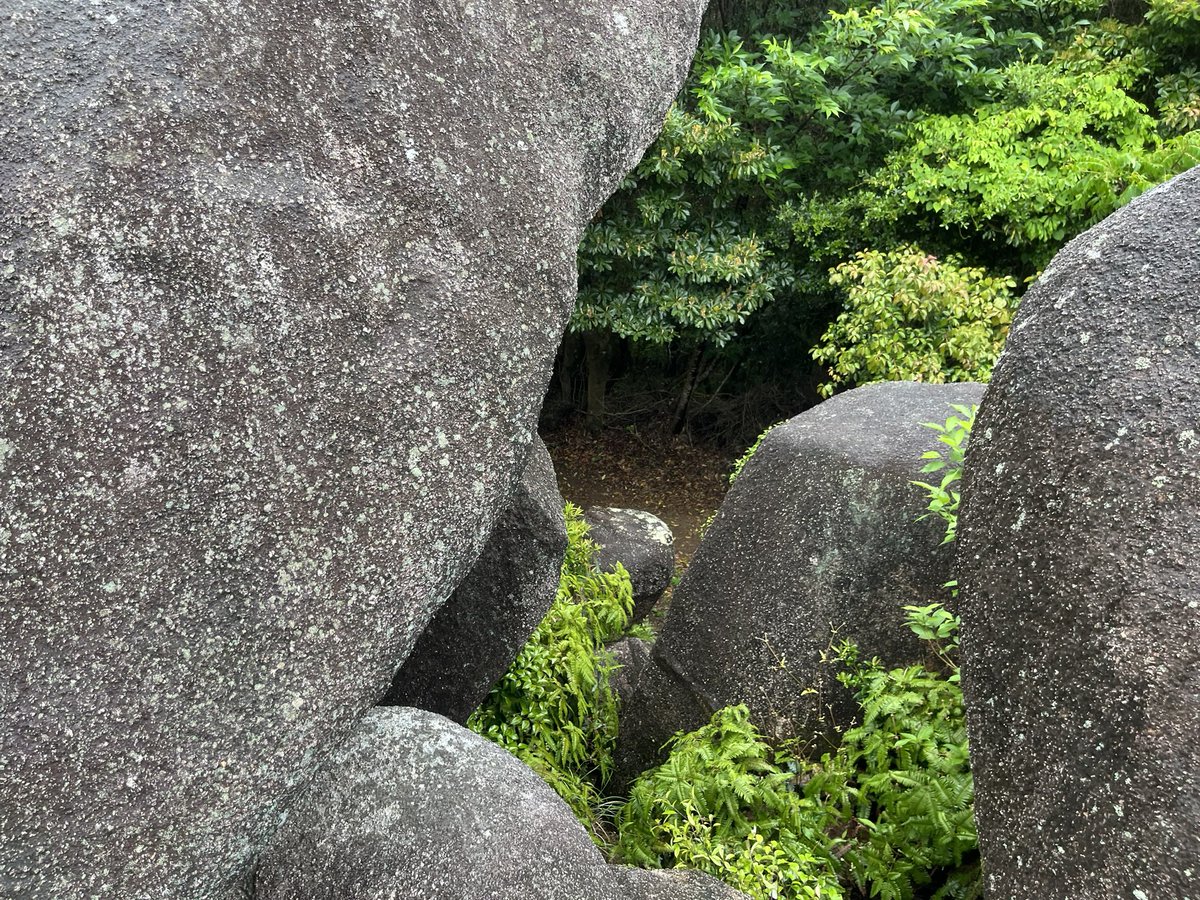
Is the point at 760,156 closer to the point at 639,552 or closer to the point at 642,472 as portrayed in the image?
the point at 639,552

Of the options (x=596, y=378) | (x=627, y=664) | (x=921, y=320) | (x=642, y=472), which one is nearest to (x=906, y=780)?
(x=627, y=664)

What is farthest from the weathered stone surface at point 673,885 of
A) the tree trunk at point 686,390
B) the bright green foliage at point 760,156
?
the tree trunk at point 686,390

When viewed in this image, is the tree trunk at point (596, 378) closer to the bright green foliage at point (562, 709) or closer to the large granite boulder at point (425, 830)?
the bright green foliage at point (562, 709)

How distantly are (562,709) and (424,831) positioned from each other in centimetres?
205

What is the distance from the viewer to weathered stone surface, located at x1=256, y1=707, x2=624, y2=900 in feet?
6.15

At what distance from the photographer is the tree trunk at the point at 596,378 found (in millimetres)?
11289

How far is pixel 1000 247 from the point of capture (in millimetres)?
8016

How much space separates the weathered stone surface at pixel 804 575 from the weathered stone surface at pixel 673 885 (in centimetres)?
106

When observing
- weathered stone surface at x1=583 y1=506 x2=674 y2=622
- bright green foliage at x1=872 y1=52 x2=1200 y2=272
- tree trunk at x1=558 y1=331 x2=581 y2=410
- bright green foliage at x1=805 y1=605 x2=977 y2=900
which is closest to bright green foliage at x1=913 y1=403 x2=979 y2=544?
bright green foliage at x1=805 y1=605 x2=977 y2=900

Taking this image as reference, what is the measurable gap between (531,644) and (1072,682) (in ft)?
8.63

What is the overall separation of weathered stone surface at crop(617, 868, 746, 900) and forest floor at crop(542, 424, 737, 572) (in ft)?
23.8

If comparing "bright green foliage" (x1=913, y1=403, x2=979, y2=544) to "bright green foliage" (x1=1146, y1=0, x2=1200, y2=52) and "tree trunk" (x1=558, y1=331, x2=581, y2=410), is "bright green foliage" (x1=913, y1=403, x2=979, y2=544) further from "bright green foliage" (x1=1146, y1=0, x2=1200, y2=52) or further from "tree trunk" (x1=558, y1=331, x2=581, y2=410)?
"tree trunk" (x1=558, y1=331, x2=581, y2=410)

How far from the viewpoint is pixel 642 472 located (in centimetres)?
1130

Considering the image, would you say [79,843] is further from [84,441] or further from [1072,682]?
[1072,682]
